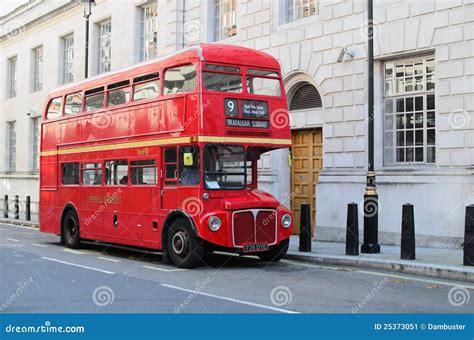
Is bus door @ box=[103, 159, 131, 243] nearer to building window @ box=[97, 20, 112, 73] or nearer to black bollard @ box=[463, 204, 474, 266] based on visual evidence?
black bollard @ box=[463, 204, 474, 266]

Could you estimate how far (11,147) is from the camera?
3609 centimetres

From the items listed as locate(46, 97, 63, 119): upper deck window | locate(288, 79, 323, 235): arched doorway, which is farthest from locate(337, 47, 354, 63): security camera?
locate(46, 97, 63, 119): upper deck window

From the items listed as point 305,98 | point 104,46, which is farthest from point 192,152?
point 104,46

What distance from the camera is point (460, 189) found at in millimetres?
13531

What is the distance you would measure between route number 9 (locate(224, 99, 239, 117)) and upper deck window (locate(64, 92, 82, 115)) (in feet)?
17.6

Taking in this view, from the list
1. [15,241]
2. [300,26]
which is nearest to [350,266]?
[300,26]

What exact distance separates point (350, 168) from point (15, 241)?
372 inches

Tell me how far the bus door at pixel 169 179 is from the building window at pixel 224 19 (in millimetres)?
9219

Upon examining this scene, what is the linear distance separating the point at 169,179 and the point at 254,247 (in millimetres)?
2181

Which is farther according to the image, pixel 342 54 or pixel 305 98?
pixel 305 98

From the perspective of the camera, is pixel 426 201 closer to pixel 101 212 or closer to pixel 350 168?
pixel 350 168

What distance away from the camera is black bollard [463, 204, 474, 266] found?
35.1 feet

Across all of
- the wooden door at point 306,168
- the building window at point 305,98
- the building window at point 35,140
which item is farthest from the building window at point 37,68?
the wooden door at point 306,168

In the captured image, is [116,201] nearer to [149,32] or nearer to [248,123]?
[248,123]
